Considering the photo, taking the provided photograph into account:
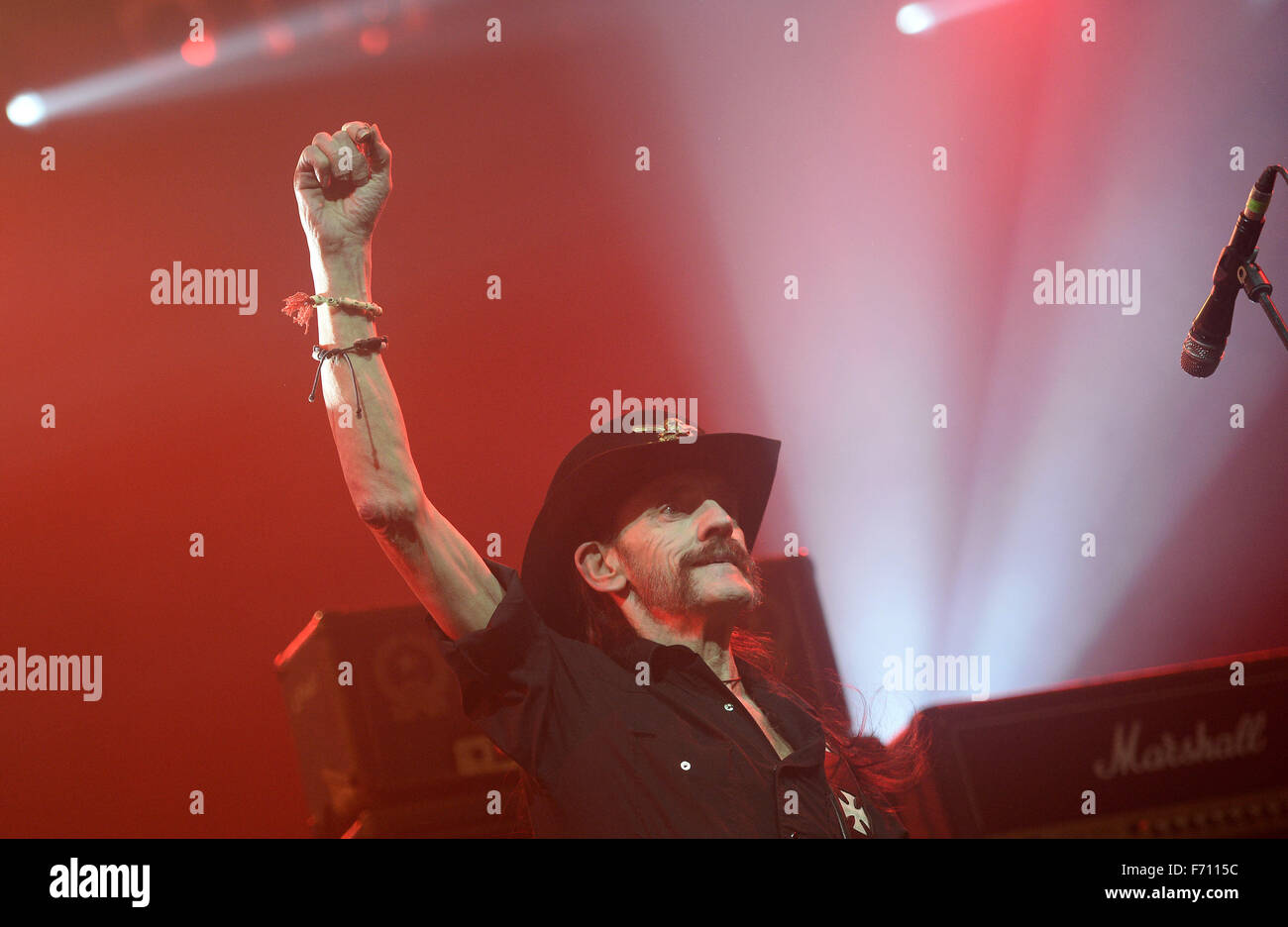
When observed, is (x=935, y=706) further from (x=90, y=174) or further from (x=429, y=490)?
(x=90, y=174)

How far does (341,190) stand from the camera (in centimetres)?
210

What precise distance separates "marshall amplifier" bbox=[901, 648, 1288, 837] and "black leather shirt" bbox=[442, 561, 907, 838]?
371mm

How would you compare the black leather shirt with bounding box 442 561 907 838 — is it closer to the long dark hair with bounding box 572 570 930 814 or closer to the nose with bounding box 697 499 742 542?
the long dark hair with bounding box 572 570 930 814

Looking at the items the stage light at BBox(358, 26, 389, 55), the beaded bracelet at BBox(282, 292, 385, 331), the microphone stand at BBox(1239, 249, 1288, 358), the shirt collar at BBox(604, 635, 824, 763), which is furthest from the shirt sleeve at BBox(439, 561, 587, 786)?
the stage light at BBox(358, 26, 389, 55)

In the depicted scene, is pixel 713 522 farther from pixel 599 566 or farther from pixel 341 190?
pixel 341 190

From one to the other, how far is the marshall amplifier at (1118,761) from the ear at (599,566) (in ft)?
2.49

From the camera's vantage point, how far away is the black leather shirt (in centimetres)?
200

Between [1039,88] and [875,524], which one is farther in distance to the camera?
[1039,88]

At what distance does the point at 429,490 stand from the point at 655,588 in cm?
73

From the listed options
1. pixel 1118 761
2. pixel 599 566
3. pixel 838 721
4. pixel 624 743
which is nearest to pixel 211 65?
pixel 599 566

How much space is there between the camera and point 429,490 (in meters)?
2.68

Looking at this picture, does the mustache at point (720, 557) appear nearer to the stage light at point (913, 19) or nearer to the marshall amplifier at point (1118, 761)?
the marshall amplifier at point (1118, 761)

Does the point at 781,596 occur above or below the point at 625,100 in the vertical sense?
below
